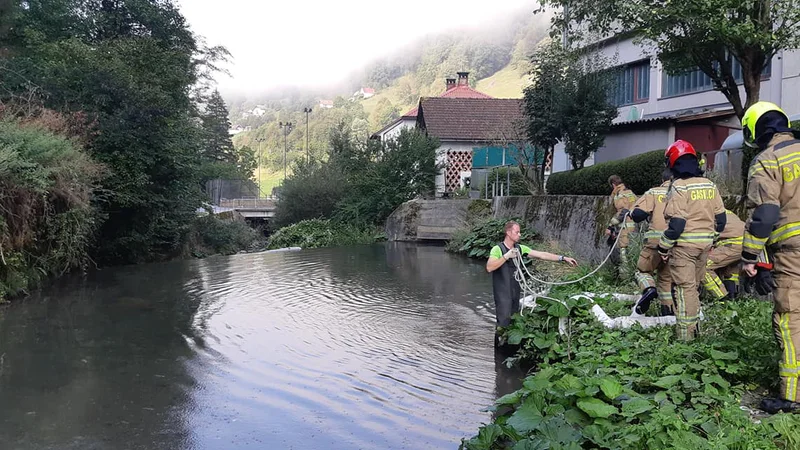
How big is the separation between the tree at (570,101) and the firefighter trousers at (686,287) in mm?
12276

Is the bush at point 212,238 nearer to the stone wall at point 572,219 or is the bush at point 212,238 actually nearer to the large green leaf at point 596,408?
the stone wall at point 572,219

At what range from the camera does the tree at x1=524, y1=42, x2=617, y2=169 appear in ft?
60.5

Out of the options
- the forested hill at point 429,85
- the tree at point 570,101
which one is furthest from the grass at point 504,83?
the tree at point 570,101

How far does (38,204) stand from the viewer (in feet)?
45.7

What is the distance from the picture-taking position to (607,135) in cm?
1975

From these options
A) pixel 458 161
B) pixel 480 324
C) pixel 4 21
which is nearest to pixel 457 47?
pixel 458 161

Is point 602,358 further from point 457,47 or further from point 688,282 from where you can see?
point 457,47

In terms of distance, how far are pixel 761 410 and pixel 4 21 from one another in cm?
2720

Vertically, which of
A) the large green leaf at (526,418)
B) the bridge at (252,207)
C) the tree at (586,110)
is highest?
the tree at (586,110)

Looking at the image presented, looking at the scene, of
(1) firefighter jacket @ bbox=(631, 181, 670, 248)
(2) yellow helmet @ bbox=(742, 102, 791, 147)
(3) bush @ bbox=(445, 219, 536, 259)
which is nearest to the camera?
(2) yellow helmet @ bbox=(742, 102, 791, 147)

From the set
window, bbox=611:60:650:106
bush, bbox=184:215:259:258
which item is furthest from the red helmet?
bush, bbox=184:215:259:258

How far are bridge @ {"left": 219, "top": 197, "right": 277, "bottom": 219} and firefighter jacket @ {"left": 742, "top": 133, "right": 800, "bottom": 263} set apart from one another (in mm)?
48596

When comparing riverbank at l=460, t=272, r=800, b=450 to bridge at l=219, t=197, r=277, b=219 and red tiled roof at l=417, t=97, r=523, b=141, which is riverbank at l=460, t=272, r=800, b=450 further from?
bridge at l=219, t=197, r=277, b=219

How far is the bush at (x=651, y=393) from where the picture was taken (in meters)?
4.16
